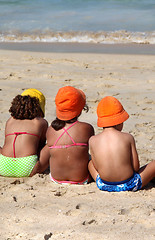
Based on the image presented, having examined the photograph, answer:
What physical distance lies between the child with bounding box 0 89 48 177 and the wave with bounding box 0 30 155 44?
796cm

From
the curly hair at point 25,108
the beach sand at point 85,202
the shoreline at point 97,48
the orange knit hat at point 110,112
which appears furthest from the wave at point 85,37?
the orange knit hat at point 110,112

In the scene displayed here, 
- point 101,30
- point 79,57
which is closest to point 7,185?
point 79,57

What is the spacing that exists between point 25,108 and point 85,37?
28.3ft

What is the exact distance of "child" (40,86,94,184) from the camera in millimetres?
3131

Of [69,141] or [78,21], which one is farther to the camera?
[78,21]

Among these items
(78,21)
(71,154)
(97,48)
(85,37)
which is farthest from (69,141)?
(78,21)

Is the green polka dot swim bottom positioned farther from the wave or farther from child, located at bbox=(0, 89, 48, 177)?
the wave

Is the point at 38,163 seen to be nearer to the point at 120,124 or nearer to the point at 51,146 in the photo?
the point at 51,146

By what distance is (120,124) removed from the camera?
3.05 meters

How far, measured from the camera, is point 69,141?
10.4 ft

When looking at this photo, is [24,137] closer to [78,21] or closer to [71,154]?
[71,154]

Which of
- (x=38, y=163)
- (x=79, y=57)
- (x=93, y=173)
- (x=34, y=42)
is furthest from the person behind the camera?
(x=34, y=42)

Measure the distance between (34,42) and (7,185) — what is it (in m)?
8.41

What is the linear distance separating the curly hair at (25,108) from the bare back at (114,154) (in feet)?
2.21
